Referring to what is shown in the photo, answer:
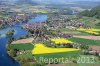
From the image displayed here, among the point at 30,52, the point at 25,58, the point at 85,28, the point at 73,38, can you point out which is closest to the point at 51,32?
the point at 73,38

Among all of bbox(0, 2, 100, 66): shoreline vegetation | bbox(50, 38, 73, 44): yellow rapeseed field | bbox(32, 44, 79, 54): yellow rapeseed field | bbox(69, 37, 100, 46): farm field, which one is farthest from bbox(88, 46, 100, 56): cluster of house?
bbox(50, 38, 73, 44): yellow rapeseed field

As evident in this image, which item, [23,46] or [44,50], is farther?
[23,46]

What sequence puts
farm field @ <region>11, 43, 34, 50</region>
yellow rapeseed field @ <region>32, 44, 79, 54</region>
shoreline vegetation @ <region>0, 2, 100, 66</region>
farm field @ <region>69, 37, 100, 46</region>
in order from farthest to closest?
farm field @ <region>69, 37, 100, 46</region>, farm field @ <region>11, 43, 34, 50</region>, yellow rapeseed field @ <region>32, 44, 79, 54</region>, shoreline vegetation @ <region>0, 2, 100, 66</region>

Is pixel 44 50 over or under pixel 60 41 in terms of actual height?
over

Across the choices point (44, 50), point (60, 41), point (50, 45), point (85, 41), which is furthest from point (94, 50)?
point (60, 41)

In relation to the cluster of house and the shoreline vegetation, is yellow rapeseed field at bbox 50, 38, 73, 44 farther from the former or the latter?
the cluster of house

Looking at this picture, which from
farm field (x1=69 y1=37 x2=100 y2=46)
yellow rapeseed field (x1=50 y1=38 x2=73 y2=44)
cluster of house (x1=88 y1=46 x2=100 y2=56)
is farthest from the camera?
farm field (x1=69 y1=37 x2=100 y2=46)

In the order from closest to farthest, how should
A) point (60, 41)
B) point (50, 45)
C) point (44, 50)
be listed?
1. point (44, 50)
2. point (50, 45)
3. point (60, 41)

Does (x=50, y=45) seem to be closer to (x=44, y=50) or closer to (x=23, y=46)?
(x=44, y=50)

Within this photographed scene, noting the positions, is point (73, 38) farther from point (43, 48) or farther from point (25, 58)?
point (25, 58)

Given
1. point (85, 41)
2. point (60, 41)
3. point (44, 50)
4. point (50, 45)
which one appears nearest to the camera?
point (44, 50)

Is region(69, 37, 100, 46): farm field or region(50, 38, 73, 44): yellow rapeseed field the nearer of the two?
region(50, 38, 73, 44): yellow rapeseed field
